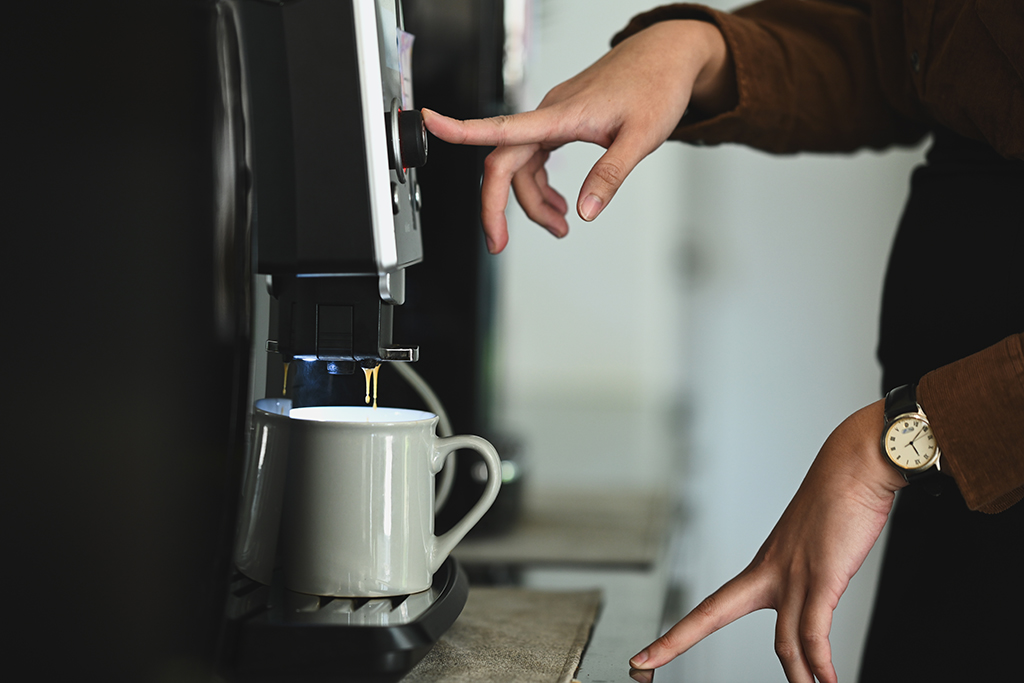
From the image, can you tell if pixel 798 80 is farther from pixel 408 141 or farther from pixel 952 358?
pixel 408 141

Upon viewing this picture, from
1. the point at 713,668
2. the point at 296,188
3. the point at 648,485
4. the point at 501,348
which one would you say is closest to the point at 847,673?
the point at 648,485

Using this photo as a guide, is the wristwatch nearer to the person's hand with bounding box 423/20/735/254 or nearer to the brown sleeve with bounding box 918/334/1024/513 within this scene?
the brown sleeve with bounding box 918/334/1024/513

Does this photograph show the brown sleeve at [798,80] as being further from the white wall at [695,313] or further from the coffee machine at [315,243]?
the white wall at [695,313]

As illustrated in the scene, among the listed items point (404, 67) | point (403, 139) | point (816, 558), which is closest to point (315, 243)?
point (403, 139)

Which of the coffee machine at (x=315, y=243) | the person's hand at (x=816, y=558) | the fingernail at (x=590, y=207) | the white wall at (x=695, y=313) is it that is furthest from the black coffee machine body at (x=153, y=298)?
the white wall at (x=695, y=313)

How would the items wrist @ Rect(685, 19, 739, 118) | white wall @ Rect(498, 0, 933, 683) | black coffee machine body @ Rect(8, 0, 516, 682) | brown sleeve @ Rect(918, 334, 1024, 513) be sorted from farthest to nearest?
white wall @ Rect(498, 0, 933, 683) → wrist @ Rect(685, 19, 739, 118) → brown sleeve @ Rect(918, 334, 1024, 513) → black coffee machine body @ Rect(8, 0, 516, 682)

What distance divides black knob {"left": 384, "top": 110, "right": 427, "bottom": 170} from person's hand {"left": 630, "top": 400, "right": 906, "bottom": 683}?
0.32 metres

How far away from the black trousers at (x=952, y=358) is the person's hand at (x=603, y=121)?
240mm

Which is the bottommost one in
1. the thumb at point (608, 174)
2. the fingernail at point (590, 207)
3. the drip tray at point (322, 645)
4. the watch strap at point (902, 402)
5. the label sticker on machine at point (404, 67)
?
the drip tray at point (322, 645)

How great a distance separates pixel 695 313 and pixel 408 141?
132 centimetres

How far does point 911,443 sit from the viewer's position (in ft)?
1.55

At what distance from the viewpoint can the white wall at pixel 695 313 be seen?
1610 mm

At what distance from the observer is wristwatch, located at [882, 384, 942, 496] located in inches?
18.5

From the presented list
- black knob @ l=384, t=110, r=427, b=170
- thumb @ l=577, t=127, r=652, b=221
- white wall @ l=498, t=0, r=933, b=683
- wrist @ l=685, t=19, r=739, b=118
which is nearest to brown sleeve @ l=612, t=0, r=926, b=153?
wrist @ l=685, t=19, r=739, b=118
